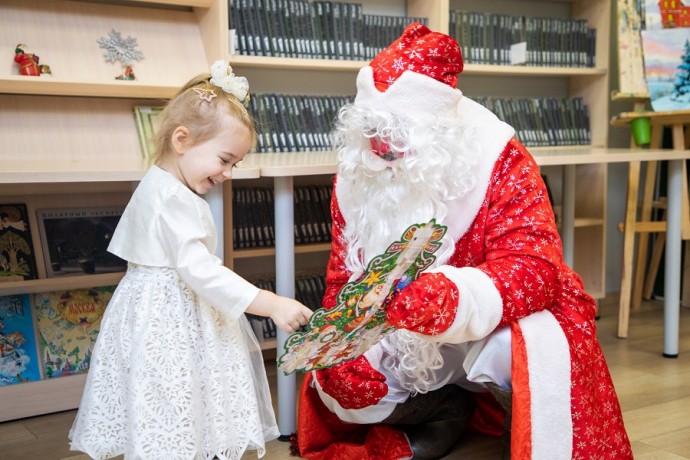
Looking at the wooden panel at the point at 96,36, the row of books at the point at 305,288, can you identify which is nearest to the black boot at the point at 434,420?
the row of books at the point at 305,288

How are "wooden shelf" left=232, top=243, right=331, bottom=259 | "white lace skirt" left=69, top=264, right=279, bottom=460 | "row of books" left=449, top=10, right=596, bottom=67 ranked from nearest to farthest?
"white lace skirt" left=69, top=264, right=279, bottom=460 < "wooden shelf" left=232, top=243, right=331, bottom=259 < "row of books" left=449, top=10, right=596, bottom=67

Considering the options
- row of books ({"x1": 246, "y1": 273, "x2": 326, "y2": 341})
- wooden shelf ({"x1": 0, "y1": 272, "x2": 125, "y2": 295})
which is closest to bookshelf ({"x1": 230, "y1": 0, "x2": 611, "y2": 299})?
row of books ({"x1": 246, "y1": 273, "x2": 326, "y2": 341})

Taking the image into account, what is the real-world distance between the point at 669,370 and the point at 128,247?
6.55 feet

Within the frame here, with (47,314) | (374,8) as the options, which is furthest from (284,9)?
(47,314)

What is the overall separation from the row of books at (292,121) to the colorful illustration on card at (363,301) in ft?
4.75

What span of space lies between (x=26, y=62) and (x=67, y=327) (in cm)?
86

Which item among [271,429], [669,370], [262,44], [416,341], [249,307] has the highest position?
[262,44]

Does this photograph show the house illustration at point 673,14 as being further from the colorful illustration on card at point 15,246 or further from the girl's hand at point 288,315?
the colorful illustration on card at point 15,246

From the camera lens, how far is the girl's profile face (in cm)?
160

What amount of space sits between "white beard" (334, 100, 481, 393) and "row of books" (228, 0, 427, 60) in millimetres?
1097

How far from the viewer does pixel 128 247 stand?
5.24 ft

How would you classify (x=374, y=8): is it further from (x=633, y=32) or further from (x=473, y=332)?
(x=473, y=332)

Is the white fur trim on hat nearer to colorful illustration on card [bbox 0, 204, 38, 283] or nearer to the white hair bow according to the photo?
the white hair bow

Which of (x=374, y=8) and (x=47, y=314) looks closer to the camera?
(x=47, y=314)
